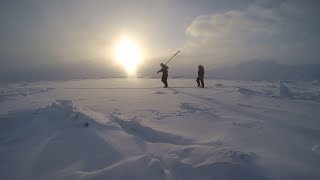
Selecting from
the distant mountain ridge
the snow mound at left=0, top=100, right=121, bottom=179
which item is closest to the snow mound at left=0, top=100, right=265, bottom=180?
the snow mound at left=0, top=100, right=121, bottom=179

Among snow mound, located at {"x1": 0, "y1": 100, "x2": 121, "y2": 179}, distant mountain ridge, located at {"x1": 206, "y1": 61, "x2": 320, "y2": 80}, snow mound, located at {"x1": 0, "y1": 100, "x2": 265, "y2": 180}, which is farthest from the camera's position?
distant mountain ridge, located at {"x1": 206, "y1": 61, "x2": 320, "y2": 80}

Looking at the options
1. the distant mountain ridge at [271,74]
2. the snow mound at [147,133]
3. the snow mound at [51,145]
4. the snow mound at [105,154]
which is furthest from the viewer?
the distant mountain ridge at [271,74]

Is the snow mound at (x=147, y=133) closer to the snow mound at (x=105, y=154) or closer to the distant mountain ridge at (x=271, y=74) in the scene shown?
the snow mound at (x=105, y=154)

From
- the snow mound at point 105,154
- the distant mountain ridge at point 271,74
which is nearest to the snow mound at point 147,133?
the snow mound at point 105,154

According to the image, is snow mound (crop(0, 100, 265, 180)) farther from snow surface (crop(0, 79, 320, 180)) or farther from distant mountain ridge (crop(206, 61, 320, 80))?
distant mountain ridge (crop(206, 61, 320, 80))

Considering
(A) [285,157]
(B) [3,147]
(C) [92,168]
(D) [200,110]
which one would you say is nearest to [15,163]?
(B) [3,147]

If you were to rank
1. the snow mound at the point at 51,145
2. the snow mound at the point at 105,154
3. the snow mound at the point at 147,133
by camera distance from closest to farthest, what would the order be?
the snow mound at the point at 105,154 → the snow mound at the point at 51,145 → the snow mound at the point at 147,133

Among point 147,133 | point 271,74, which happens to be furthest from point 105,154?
point 271,74

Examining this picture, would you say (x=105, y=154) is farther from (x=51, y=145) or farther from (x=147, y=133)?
(x=147, y=133)

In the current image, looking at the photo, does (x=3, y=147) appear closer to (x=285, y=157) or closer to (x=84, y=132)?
(x=84, y=132)

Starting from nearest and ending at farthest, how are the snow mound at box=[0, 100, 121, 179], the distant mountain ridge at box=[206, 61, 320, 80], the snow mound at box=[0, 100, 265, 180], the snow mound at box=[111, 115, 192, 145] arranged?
the snow mound at box=[0, 100, 265, 180] → the snow mound at box=[0, 100, 121, 179] → the snow mound at box=[111, 115, 192, 145] → the distant mountain ridge at box=[206, 61, 320, 80]

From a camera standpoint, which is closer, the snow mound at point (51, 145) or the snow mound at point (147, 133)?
the snow mound at point (51, 145)

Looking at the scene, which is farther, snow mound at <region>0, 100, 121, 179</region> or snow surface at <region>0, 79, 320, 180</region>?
snow mound at <region>0, 100, 121, 179</region>

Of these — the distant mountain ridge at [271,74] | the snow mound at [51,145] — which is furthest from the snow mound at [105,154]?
the distant mountain ridge at [271,74]
